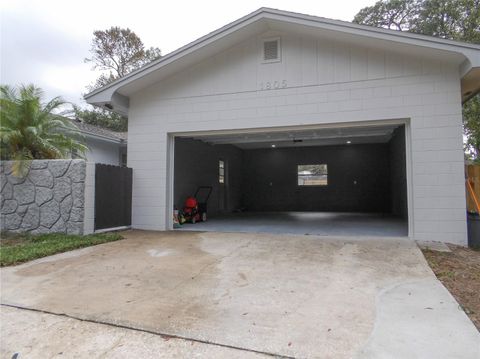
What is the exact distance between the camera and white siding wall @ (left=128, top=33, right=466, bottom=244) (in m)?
6.02

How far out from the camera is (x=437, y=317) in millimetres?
2697

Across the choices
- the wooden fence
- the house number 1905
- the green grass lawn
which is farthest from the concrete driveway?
the house number 1905

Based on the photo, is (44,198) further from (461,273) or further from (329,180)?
(329,180)

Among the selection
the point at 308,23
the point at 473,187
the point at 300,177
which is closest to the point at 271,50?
the point at 308,23

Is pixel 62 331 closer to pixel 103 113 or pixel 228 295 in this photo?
pixel 228 295

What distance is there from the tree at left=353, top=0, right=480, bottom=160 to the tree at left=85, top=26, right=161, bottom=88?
1366cm

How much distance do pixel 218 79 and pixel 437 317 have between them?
6414 millimetres

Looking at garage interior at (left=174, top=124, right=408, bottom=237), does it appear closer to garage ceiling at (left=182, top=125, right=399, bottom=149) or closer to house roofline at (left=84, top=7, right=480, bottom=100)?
garage ceiling at (left=182, top=125, right=399, bottom=149)

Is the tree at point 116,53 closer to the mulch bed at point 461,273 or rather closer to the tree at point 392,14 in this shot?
the tree at point 392,14

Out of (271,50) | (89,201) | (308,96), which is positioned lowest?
(89,201)

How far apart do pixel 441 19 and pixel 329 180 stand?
8.46 metres

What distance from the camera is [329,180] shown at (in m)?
14.8

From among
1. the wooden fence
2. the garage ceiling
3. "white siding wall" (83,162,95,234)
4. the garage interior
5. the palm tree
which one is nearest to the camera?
the wooden fence

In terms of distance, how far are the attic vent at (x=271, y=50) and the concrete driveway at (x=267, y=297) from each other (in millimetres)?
4272
